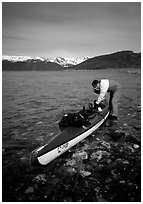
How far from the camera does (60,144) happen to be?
7617 mm

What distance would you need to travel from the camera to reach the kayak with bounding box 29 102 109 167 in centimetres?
705

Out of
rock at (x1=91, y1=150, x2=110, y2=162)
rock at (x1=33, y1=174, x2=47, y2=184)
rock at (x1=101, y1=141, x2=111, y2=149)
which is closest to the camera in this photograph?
rock at (x1=33, y1=174, x2=47, y2=184)

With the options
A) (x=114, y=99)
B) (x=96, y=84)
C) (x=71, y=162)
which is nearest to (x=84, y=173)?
(x=71, y=162)

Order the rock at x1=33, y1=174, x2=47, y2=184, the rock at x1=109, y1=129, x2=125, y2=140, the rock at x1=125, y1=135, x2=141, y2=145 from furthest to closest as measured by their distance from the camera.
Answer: the rock at x1=109, y1=129, x2=125, y2=140, the rock at x1=125, y1=135, x2=141, y2=145, the rock at x1=33, y1=174, x2=47, y2=184

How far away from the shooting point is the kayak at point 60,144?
23.1 feet

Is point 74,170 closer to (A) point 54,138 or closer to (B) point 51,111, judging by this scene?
(A) point 54,138

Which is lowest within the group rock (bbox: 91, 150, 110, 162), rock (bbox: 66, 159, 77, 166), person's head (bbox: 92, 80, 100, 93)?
rock (bbox: 66, 159, 77, 166)

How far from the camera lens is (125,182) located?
6.60m

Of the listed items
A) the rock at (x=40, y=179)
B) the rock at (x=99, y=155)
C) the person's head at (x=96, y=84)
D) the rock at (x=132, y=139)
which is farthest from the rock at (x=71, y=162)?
the person's head at (x=96, y=84)

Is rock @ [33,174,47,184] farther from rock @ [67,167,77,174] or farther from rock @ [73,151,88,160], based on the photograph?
rock @ [73,151,88,160]

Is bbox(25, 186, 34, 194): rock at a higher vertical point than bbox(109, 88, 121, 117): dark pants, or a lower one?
lower

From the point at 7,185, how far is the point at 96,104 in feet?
24.6

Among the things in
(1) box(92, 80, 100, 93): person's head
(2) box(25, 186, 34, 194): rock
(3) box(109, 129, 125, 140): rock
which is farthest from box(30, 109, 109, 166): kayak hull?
(1) box(92, 80, 100, 93): person's head

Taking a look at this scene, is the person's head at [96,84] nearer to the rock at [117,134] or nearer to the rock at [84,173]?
the rock at [117,134]
